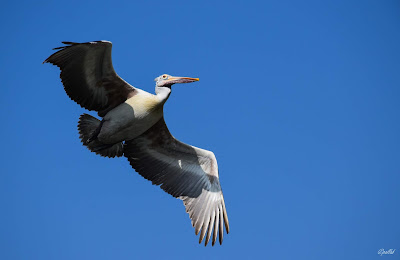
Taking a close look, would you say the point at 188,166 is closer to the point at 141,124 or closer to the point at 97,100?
the point at 141,124

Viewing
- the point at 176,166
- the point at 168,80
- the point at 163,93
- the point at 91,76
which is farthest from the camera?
the point at 176,166

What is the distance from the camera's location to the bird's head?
26.0 feet

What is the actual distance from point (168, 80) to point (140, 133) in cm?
107

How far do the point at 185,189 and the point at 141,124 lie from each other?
1.55 m

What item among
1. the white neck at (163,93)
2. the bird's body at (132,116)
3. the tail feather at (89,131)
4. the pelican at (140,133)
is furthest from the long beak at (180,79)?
the tail feather at (89,131)

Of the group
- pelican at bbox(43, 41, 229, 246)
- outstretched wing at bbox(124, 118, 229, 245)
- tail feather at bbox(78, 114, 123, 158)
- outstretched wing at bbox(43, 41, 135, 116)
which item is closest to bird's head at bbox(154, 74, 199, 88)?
pelican at bbox(43, 41, 229, 246)

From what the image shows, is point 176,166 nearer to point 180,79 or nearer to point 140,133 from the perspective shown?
point 140,133

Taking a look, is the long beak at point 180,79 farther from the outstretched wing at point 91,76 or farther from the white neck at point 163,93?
the outstretched wing at point 91,76

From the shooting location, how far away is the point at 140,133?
798 centimetres

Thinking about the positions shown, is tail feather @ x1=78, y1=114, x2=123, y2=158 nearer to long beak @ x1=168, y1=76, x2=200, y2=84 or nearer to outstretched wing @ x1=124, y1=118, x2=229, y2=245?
outstretched wing @ x1=124, y1=118, x2=229, y2=245

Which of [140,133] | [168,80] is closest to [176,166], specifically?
[140,133]

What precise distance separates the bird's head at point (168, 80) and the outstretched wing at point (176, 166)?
0.68 m

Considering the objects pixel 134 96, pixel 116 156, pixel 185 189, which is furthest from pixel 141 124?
pixel 185 189

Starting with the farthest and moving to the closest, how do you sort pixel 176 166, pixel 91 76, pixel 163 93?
1. pixel 176 166
2. pixel 163 93
3. pixel 91 76
